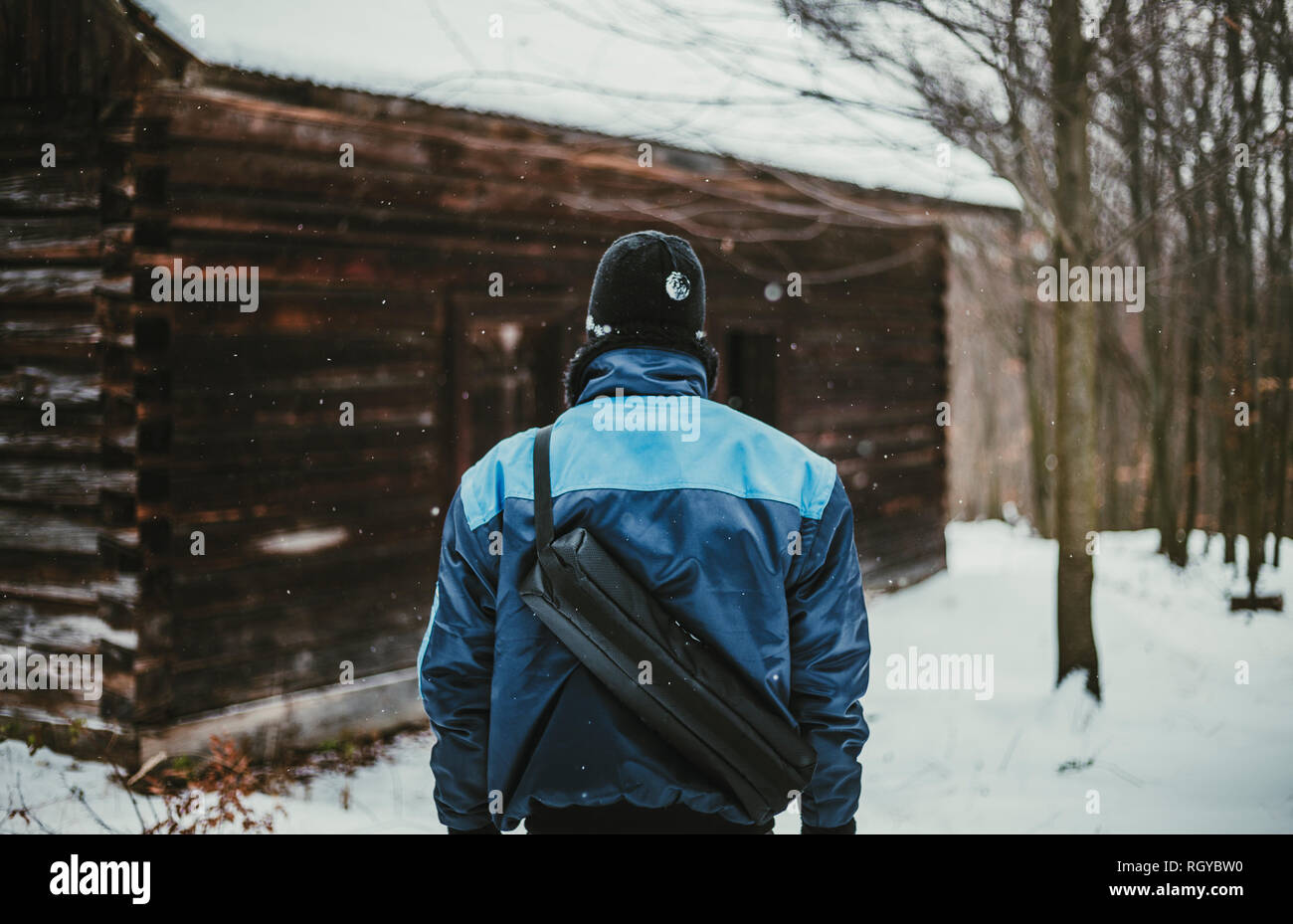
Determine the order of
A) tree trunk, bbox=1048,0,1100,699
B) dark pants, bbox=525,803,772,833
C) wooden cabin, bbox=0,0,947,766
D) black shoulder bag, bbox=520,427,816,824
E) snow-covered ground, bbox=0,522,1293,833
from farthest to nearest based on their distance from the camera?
tree trunk, bbox=1048,0,1100,699 → wooden cabin, bbox=0,0,947,766 → snow-covered ground, bbox=0,522,1293,833 → dark pants, bbox=525,803,772,833 → black shoulder bag, bbox=520,427,816,824

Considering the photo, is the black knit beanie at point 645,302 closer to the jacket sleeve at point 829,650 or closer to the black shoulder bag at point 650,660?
the black shoulder bag at point 650,660

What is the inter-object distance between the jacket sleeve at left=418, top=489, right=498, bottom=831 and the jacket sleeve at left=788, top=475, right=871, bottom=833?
27.5 inches

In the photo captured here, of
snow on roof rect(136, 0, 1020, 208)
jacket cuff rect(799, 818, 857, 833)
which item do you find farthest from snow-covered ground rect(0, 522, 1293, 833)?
snow on roof rect(136, 0, 1020, 208)

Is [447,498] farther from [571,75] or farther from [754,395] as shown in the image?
[754,395]

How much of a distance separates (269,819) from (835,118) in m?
5.14

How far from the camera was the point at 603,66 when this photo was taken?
250 inches

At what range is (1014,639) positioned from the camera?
8.02m

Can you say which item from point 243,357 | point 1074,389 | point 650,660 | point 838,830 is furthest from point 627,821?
point 1074,389

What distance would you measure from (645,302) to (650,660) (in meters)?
0.84

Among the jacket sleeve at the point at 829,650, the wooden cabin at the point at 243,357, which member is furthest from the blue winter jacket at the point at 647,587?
the wooden cabin at the point at 243,357

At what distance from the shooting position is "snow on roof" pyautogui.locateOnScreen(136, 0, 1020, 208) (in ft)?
17.7

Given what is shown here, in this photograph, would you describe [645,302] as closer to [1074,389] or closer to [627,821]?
[627,821]

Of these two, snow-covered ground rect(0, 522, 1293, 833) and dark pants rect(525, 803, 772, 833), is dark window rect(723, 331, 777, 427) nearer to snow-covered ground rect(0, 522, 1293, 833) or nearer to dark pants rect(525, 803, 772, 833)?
snow-covered ground rect(0, 522, 1293, 833)
